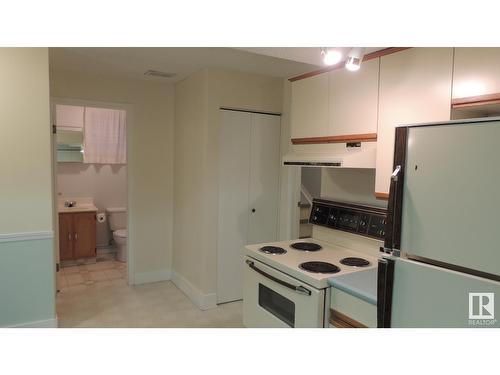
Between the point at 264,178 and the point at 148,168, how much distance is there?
1334 mm

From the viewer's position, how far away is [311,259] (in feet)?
7.54

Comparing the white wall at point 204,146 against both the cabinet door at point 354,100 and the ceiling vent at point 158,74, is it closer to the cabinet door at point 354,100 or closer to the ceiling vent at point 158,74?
the ceiling vent at point 158,74

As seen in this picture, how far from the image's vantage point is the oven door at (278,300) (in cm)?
192

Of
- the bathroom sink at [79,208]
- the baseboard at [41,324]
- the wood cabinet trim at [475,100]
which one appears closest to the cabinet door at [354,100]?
the wood cabinet trim at [475,100]

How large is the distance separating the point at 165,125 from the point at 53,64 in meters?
1.22

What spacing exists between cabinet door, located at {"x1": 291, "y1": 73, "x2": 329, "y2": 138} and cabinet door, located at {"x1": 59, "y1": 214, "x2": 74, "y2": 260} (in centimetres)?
331

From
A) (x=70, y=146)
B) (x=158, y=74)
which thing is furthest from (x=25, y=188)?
(x=70, y=146)

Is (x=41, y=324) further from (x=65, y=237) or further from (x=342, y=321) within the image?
(x=342, y=321)

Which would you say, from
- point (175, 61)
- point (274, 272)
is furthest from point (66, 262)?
point (274, 272)
